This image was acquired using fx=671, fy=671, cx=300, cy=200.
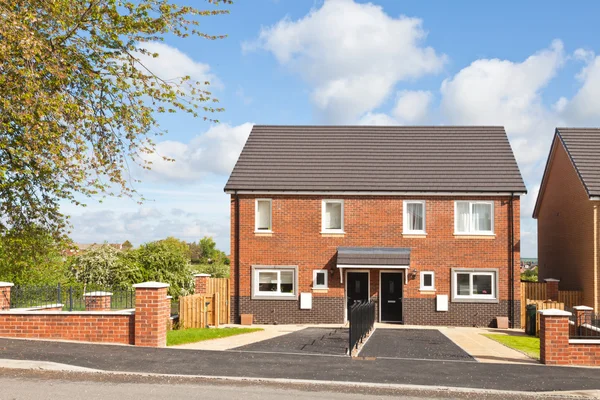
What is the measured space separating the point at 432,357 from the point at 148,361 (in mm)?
6456

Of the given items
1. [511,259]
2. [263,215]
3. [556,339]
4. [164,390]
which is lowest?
[164,390]

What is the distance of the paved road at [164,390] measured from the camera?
10.7 metres

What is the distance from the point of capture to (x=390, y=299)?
90.5 ft

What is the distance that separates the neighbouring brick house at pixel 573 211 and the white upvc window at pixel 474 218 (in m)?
3.88

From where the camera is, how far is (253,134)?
30922 millimetres

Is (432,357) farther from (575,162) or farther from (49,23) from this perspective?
(575,162)

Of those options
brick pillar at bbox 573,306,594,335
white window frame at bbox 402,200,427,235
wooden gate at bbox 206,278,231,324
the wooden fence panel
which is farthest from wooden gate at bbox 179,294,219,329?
the wooden fence panel

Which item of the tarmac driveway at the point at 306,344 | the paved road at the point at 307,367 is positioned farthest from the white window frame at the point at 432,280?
the paved road at the point at 307,367

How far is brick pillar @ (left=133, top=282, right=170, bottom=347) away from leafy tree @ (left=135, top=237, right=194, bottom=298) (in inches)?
708

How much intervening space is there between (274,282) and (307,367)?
14.7 metres

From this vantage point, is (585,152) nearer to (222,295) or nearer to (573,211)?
(573,211)

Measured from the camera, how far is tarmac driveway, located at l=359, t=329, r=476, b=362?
51.3ft

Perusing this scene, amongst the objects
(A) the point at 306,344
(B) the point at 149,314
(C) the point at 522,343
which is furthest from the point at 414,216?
(B) the point at 149,314

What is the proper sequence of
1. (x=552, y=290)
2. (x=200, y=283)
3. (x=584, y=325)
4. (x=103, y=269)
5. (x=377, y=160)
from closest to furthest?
(x=584, y=325) < (x=200, y=283) < (x=552, y=290) < (x=377, y=160) < (x=103, y=269)
